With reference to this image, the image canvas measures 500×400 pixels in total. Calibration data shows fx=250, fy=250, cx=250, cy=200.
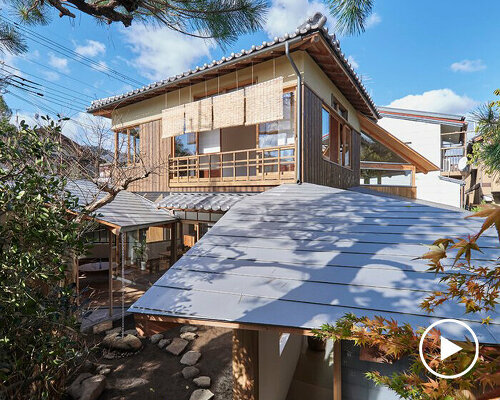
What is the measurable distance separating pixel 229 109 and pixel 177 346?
6.37m

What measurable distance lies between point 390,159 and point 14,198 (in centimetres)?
1788

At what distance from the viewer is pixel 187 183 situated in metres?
9.12

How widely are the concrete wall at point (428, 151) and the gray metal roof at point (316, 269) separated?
652 inches

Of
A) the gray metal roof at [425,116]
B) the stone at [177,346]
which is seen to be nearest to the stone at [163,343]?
the stone at [177,346]

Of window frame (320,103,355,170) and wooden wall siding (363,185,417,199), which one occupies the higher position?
window frame (320,103,355,170)

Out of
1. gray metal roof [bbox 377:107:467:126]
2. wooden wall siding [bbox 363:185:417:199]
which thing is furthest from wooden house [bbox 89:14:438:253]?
gray metal roof [bbox 377:107:467:126]

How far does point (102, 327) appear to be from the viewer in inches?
→ 257

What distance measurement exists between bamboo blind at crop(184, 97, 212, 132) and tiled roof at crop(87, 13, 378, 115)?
84 centimetres

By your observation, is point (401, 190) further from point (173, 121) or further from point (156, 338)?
point (156, 338)

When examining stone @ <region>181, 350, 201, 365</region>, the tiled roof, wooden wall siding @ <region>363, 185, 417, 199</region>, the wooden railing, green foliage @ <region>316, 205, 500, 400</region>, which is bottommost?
stone @ <region>181, 350, 201, 365</region>

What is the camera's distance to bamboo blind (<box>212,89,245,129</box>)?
23.3 feet

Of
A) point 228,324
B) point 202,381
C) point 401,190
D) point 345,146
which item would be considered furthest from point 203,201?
point 401,190

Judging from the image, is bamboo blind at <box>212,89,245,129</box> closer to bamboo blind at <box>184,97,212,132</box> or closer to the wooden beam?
bamboo blind at <box>184,97,212,132</box>

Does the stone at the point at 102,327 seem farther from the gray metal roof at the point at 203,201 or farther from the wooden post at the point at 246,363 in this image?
the wooden post at the point at 246,363
